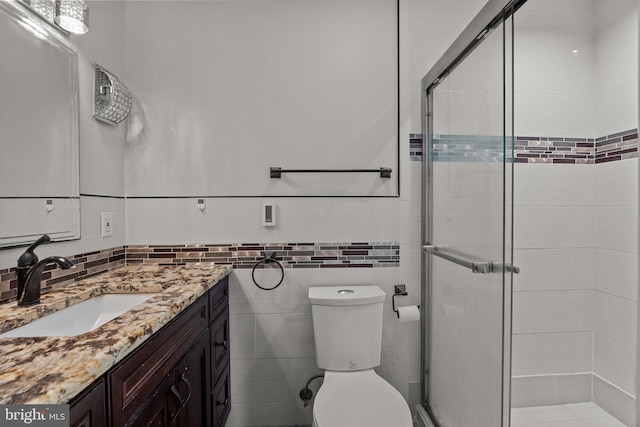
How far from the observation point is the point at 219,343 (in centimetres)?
160

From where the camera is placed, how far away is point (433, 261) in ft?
5.69

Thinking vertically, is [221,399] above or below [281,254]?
below

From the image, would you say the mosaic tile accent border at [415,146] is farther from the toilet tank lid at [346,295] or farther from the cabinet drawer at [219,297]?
the cabinet drawer at [219,297]

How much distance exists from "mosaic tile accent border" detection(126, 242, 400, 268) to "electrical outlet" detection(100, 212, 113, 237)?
0.19 m

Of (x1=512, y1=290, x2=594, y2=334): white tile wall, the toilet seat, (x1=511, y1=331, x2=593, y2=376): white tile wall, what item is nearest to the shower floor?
(x1=511, y1=331, x2=593, y2=376): white tile wall

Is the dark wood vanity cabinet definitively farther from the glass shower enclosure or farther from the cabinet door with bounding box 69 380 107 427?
the glass shower enclosure

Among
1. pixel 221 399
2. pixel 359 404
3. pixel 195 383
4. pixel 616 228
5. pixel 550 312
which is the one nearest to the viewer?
pixel 195 383

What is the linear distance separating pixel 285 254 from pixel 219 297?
16.3 inches

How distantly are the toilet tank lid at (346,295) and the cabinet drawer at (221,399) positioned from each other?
59cm

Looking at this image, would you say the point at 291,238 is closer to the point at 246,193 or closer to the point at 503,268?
the point at 246,193

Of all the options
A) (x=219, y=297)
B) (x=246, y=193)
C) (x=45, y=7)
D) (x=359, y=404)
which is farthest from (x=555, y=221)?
(x=45, y=7)

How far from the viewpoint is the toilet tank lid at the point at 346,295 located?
1.62m

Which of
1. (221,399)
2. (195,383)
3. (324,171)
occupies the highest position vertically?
(324,171)

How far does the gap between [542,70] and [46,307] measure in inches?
92.2
